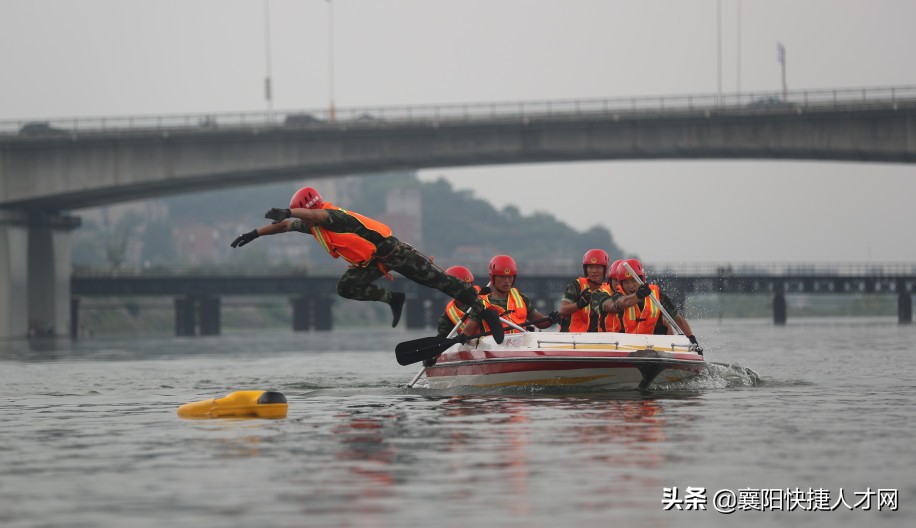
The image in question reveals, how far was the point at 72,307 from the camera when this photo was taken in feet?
358

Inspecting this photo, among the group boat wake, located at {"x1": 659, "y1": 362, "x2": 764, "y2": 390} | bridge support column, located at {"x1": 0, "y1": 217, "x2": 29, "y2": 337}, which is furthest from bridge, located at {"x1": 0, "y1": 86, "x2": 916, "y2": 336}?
boat wake, located at {"x1": 659, "y1": 362, "x2": 764, "y2": 390}

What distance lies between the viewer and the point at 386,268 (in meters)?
21.0

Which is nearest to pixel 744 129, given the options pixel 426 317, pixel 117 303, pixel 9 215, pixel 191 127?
pixel 191 127

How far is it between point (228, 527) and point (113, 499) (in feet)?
5.35

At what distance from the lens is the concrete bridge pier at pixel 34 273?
77.4 m

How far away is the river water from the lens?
31.8 ft

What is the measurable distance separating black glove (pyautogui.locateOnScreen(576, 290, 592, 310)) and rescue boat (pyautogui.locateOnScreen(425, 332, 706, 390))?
1.61m

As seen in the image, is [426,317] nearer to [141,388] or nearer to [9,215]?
[9,215]

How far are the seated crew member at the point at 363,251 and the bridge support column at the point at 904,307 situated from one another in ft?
298

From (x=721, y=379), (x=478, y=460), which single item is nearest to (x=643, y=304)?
(x=721, y=379)

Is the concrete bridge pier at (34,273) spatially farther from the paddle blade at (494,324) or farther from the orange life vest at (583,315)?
the paddle blade at (494,324)

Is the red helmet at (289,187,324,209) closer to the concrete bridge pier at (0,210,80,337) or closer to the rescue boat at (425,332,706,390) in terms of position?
the rescue boat at (425,332,706,390)

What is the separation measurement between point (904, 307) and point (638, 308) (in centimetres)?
9129

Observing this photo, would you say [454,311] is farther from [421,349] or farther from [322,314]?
[322,314]
